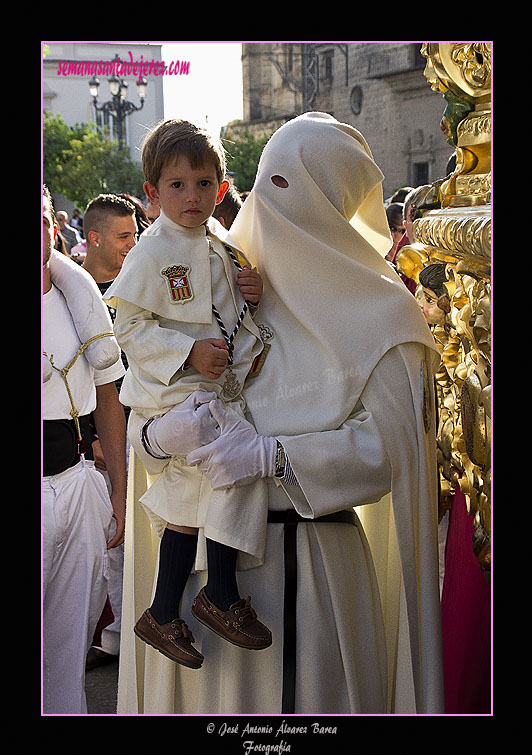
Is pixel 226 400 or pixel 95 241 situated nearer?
pixel 226 400

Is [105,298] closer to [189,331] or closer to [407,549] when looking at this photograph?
[189,331]

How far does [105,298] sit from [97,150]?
1299 inches

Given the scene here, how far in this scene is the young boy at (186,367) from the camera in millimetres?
2205

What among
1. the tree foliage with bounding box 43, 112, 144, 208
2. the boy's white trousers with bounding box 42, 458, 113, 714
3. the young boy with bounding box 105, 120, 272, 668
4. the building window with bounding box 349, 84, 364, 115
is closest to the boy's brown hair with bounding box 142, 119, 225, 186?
the young boy with bounding box 105, 120, 272, 668

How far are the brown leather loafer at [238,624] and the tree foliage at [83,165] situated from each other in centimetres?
3170

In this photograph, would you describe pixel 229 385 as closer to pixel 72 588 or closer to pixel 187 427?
pixel 187 427

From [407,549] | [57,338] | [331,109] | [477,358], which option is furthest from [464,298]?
[331,109]

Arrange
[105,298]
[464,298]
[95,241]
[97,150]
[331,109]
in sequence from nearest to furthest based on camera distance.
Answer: [105,298]
[464,298]
[95,241]
[97,150]
[331,109]

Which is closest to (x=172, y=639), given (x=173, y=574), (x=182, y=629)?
(x=182, y=629)

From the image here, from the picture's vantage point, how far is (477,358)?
7.64 ft

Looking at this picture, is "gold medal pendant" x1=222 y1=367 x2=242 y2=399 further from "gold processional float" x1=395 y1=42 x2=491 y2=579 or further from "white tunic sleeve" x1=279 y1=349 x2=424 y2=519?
"gold processional float" x1=395 y1=42 x2=491 y2=579

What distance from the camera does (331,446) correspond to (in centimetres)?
222

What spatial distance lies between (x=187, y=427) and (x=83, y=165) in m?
33.2

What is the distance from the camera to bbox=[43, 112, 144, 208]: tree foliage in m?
33.4
